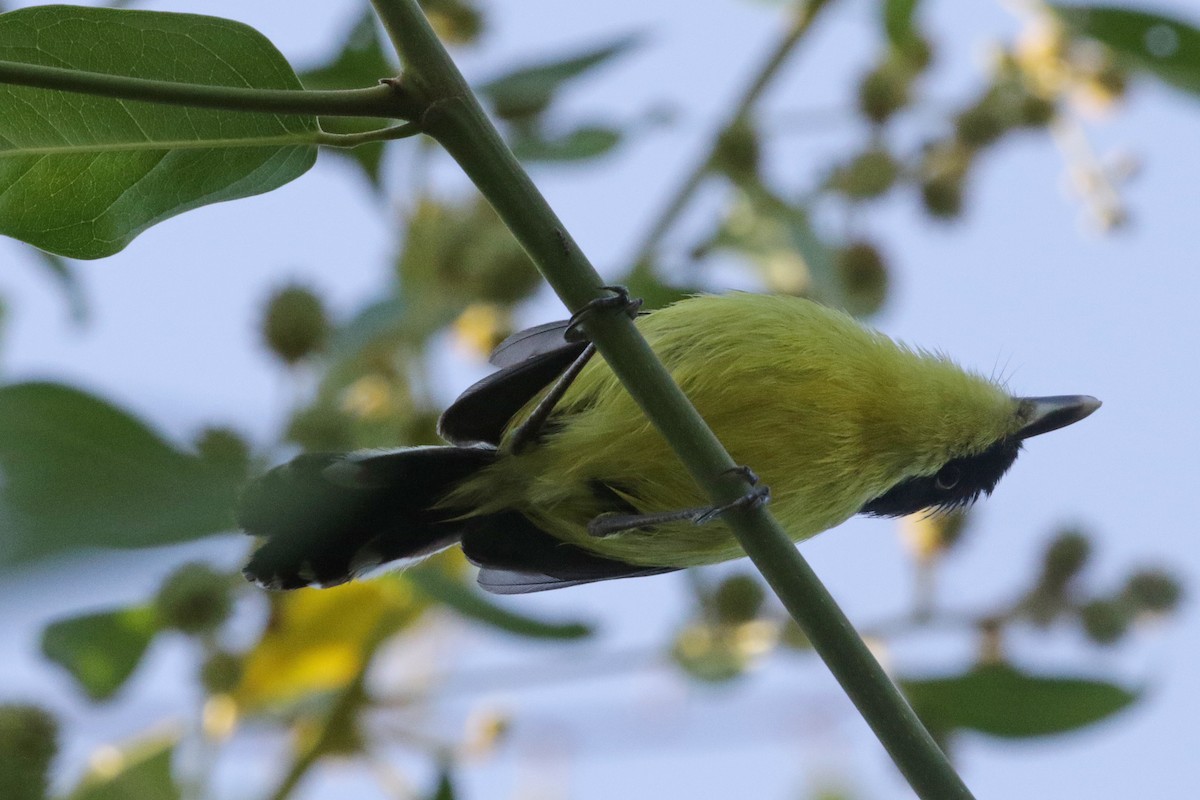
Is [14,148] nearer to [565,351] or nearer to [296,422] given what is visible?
[565,351]

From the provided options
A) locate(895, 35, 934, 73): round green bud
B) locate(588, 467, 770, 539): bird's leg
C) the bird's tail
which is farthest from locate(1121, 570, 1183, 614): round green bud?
the bird's tail

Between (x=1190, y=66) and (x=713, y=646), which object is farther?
Answer: (x=1190, y=66)

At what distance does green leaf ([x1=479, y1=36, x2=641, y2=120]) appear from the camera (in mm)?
3627

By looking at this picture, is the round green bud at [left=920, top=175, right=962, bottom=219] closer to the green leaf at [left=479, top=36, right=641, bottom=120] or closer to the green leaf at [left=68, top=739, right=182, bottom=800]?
Answer: the green leaf at [left=479, top=36, right=641, bottom=120]

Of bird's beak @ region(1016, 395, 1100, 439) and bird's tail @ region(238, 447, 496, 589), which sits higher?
bird's tail @ region(238, 447, 496, 589)

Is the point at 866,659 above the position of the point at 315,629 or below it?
below

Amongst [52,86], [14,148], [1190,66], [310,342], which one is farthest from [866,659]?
[1190,66]

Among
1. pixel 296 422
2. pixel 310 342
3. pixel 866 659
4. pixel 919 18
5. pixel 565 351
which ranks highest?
pixel 919 18

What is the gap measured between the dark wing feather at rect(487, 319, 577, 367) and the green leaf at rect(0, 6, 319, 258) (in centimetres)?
95

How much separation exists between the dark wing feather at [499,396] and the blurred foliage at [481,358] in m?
0.35

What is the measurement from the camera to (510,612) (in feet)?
9.57

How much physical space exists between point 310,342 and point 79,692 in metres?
0.94

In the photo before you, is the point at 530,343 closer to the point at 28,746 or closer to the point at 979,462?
the point at 979,462

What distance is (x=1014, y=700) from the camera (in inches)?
129
